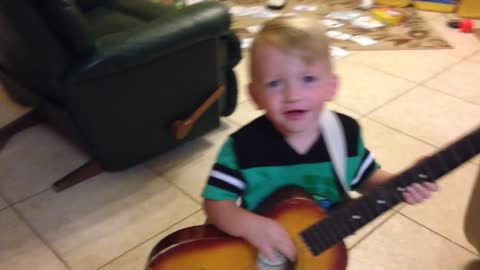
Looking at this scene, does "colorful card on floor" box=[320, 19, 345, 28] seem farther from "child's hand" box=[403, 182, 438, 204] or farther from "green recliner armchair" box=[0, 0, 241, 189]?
"child's hand" box=[403, 182, 438, 204]

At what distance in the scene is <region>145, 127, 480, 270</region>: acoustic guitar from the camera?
85 centimetres

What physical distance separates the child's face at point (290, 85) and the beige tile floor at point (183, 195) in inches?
27.4

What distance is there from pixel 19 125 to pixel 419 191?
1.69m

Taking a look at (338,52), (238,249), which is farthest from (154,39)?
(338,52)

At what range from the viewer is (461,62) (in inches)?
96.0

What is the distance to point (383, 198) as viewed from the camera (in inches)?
32.6

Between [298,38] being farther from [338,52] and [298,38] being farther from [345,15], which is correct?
[345,15]

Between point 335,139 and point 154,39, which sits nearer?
point 335,139

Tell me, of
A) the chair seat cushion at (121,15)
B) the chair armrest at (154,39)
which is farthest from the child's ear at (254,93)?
the chair seat cushion at (121,15)

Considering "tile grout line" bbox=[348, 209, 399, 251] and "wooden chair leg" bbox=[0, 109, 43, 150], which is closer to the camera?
"tile grout line" bbox=[348, 209, 399, 251]

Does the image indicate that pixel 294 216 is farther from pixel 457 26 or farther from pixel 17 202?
pixel 457 26

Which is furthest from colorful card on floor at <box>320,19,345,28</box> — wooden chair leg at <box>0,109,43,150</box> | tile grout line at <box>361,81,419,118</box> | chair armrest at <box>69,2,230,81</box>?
wooden chair leg at <box>0,109,43,150</box>

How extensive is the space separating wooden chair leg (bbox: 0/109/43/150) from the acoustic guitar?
50.9 inches

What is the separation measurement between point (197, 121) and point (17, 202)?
69 centimetres
